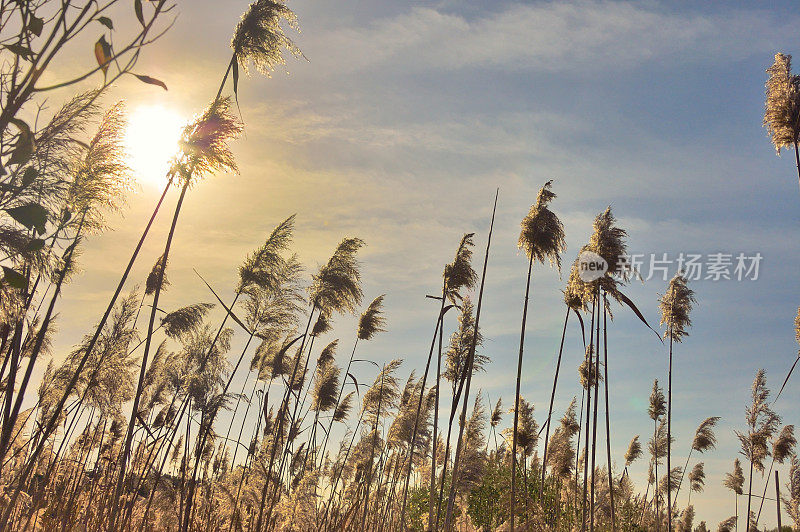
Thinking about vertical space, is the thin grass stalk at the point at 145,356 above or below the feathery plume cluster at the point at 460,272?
below

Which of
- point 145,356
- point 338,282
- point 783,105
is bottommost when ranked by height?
point 145,356

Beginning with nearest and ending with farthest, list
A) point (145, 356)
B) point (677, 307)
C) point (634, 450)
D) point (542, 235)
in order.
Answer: point (145, 356)
point (542, 235)
point (677, 307)
point (634, 450)

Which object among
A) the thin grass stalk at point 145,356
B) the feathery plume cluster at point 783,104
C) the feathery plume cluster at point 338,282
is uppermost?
the feathery plume cluster at point 783,104

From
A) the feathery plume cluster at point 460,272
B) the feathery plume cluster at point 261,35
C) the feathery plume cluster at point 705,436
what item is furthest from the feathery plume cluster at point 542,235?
the feathery plume cluster at point 705,436

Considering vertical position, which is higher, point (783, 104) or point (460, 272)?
point (783, 104)

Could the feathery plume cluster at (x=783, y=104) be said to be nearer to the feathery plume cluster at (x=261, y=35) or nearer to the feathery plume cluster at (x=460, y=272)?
the feathery plume cluster at (x=460, y=272)

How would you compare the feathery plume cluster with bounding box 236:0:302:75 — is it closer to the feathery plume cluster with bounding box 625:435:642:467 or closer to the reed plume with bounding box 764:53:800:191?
the reed plume with bounding box 764:53:800:191

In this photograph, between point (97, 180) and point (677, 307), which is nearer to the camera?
point (97, 180)

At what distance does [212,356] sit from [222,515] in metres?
2.23

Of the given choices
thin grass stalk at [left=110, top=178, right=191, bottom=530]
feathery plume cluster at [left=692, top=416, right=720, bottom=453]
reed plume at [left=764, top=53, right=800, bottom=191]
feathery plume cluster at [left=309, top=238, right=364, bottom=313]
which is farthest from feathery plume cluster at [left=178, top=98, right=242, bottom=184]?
feathery plume cluster at [left=692, top=416, right=720, bottom=453]

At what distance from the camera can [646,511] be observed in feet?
67.8

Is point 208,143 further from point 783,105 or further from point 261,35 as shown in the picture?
point 783,105

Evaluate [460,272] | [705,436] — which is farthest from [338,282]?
[705,436]

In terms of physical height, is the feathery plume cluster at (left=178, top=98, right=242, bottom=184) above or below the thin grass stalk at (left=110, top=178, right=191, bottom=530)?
above
